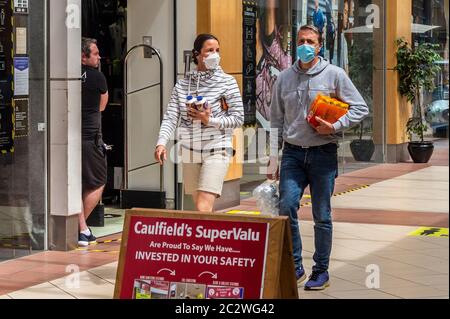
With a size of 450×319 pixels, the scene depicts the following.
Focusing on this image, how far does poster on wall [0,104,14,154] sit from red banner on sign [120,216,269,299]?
12.2ft

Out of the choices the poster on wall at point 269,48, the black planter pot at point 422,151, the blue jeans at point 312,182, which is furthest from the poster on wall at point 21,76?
the black planter pot at point 422,151

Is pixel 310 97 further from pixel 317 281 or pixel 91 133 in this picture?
pixel 91 133

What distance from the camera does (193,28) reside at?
1175 cm

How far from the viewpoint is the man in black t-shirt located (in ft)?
32.7

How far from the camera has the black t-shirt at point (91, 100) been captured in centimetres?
995

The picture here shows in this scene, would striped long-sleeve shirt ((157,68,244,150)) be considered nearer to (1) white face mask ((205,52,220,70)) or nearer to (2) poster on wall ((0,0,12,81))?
(1) white face mask ((205,52,220,70))

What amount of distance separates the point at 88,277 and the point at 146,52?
4.20 meters

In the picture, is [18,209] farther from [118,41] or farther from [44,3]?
[118,41]

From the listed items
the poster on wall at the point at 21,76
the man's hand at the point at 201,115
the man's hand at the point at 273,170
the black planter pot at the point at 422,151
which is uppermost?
the poster on wall at the point at 21,76

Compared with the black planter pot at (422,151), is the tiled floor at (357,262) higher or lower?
lower

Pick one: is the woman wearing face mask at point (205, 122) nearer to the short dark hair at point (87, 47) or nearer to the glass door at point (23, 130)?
the glass door at point (23, 130)

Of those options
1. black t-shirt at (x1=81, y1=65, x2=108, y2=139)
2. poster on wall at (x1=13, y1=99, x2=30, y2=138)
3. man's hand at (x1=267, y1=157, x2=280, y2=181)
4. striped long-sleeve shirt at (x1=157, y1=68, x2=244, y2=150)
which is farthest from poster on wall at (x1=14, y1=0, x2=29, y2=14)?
man's hand at (x1=267, y1=157, x2=280, y2=181)

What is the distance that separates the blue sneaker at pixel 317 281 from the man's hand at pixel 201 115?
1471 millimetres

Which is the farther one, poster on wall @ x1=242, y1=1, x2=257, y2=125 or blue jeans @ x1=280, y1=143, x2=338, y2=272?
poster on wall @ x1=242, y1=1, x2=257, y2=125
